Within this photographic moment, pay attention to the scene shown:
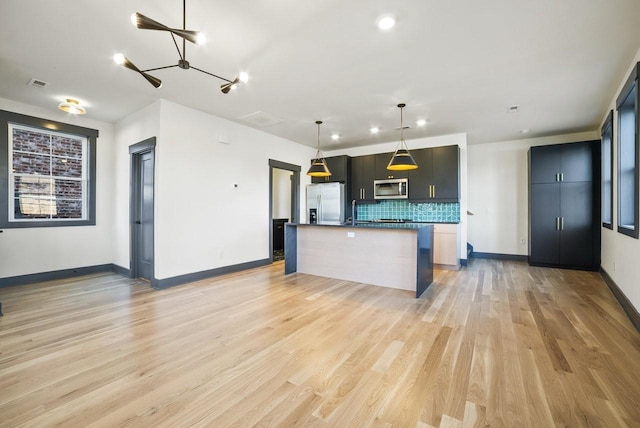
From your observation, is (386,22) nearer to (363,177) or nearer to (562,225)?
(363,177)

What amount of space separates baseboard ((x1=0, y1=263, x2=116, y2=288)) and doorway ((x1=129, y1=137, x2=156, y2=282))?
0.88m

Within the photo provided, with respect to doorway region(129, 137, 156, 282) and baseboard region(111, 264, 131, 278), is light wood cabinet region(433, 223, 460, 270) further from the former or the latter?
baseboard region(111, 264, 131, 278)

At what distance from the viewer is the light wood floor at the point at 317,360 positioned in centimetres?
158

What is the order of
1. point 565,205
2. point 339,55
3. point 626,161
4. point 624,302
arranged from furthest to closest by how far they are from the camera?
point 565,205 < point 626,161 < point 624,302 < point 339,55

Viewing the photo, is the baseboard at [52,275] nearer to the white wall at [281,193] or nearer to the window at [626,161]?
the white wall at [281,193]

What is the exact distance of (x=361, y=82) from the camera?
11.4 ft

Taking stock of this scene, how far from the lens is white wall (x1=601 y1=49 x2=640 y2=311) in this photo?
2.87 metres

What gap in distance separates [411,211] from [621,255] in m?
3.40

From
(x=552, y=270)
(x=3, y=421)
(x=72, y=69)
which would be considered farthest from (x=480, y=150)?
(x=3, y=421)

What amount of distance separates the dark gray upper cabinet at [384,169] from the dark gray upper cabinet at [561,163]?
8.27 ft

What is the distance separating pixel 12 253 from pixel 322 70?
16.9 ft

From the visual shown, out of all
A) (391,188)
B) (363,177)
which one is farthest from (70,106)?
(391,188)

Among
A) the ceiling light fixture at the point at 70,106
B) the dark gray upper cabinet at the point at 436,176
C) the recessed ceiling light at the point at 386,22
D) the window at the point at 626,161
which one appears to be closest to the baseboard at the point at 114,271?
the ceiling light fixture at the point at 70,106

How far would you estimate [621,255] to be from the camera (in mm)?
3521
